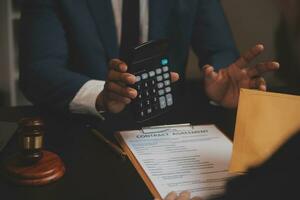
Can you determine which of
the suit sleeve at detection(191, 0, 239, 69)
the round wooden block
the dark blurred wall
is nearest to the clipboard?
the round wooden block

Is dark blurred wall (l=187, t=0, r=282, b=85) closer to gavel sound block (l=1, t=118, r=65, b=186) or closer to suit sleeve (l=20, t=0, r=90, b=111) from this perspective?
suit sleeve (l=20, t=0, r=90, b=111)

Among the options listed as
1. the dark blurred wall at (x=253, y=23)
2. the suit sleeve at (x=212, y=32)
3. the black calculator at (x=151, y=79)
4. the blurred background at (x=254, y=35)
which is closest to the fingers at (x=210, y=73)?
the black calculator at (x=151, y=79)

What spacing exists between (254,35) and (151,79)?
1631 mm

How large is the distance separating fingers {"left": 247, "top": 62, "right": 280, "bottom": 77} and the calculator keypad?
0.17m

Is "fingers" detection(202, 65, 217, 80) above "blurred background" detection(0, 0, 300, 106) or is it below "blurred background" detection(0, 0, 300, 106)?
above

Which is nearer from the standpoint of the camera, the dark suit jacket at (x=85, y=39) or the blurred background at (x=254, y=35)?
the dark suit jacket at (x=85, y=39)

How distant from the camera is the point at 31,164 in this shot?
0.65 m

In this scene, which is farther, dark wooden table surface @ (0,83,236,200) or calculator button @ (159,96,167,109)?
calculator button @ (159,96,167,109)

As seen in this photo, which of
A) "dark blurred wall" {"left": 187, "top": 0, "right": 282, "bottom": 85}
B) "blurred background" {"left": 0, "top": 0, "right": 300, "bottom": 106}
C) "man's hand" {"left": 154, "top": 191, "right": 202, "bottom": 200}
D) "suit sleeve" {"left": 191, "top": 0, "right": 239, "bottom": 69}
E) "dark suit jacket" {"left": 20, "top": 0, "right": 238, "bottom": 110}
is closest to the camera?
"man's hand" {"left": 154, "top": 191, "right": 202, "bottom": 200}

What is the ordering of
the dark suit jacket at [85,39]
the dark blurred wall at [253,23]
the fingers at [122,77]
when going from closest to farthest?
the fingers at [122,77], the dark suit jacket at [85,39], the dark blurred wall at [253,23]

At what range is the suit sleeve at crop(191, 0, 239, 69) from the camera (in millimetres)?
1283

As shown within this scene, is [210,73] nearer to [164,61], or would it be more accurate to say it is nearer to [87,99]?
[164,61]

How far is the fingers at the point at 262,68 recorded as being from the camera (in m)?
0.86

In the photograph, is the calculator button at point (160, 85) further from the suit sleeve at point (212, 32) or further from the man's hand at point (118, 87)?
the suit sleeve at point (212, 32)
